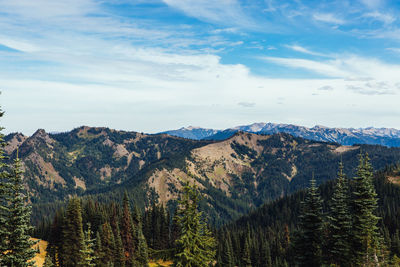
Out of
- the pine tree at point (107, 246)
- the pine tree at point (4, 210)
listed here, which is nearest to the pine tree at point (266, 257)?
the pine tree at point (107, 246)

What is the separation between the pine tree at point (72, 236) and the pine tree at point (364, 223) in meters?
58.3

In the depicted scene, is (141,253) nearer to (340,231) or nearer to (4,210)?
(340,231)

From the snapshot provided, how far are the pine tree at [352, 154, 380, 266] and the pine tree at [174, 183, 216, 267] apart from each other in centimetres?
2015

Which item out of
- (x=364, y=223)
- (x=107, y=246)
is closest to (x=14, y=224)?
(x=364, y=223)

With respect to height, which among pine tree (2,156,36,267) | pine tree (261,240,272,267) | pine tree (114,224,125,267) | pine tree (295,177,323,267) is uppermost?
pine tree (2,156,36,267)

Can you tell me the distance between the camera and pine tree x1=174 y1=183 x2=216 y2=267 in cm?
2844

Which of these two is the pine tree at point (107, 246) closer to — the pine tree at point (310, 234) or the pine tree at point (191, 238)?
the pine tree at point (310, 234)

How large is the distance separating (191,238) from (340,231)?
68.1 feet

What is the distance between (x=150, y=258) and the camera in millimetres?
124500

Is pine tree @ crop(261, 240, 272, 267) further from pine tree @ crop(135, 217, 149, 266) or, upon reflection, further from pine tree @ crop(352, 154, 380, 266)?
pine tree @ crop(352, 154, 380, 266)

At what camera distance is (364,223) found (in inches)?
1462

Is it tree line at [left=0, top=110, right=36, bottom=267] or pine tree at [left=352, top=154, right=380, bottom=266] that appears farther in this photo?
pine tree at [left=352, top=154, right=380, bottom=266]

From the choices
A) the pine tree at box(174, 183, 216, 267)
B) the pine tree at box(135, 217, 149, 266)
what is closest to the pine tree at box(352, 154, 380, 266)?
the pine tree at box(174, 183, 216, 267)

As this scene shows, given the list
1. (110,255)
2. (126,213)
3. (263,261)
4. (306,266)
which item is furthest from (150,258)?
(306,266)
